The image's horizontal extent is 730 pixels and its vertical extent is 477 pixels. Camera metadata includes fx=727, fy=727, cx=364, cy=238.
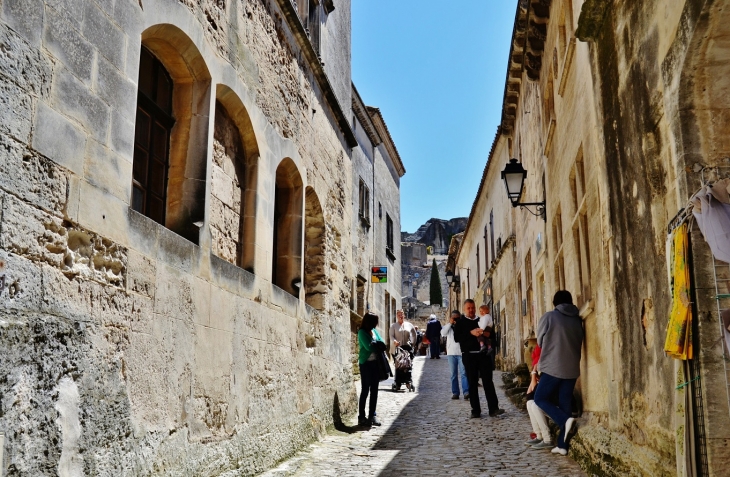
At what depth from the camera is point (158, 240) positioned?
15.0 feet

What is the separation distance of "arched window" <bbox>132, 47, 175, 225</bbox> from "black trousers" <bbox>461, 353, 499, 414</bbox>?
5663 millimetres

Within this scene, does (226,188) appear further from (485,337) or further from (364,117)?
(364,117)

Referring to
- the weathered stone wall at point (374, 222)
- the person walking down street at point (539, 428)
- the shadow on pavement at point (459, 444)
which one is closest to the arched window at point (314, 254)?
the shadow on pavement at point (459, 444)

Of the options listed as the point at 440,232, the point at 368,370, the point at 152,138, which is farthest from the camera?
the point at 440,232

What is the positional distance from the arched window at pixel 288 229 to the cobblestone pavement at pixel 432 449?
1.81m

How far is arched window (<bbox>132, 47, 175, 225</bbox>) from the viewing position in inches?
191

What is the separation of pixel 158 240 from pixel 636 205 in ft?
10.1

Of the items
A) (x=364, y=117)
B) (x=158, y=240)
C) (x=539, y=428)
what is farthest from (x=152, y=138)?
(x=364, y=117)

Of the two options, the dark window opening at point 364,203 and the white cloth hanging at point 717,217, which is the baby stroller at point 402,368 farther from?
the white cloth hanging at point 717,217

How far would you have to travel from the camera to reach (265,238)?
6.77 metres

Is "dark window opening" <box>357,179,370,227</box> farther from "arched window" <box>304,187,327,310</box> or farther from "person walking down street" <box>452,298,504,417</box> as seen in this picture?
"arched window" <box>304,187,327,310</box>

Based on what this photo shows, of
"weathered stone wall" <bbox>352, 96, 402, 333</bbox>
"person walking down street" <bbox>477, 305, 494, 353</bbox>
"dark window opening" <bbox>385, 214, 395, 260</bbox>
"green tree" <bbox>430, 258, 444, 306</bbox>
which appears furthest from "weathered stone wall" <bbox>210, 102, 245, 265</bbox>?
"green tree" <bbox>430, 258, 444, 306</bbox>

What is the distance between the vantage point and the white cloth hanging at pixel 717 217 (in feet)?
10.9

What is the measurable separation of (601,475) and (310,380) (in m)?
3.45
